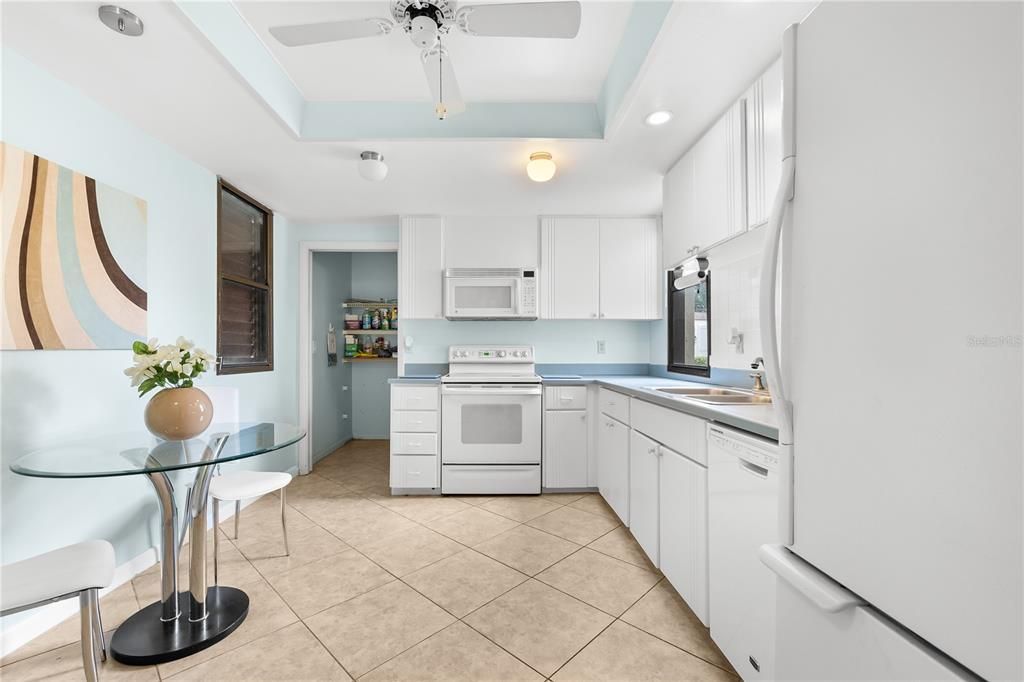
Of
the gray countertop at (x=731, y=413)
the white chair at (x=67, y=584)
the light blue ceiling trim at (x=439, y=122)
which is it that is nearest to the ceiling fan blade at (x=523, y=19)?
the light blue ceiling trim at (x=439, y=122)

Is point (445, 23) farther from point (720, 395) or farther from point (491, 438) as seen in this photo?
point (491, 438)

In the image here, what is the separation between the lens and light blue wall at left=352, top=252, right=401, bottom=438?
214 inches

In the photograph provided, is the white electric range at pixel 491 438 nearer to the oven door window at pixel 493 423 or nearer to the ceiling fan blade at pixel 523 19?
the oven door window at pixel 493 423

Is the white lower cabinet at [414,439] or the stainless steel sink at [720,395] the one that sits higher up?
the stainless steel sink at [720,395]

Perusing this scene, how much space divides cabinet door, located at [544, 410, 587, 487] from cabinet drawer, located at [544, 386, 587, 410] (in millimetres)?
46

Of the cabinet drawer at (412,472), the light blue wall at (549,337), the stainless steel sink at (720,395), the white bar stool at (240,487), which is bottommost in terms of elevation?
the cabinet drawer at (412,472)

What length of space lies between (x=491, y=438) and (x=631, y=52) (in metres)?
2.57

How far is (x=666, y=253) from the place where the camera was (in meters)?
2.64

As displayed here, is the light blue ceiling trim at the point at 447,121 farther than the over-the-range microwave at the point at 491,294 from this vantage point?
No

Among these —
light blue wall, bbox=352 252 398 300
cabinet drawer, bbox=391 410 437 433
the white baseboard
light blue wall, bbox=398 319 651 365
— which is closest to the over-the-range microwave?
light blue wall, bbox=398 319 651 365

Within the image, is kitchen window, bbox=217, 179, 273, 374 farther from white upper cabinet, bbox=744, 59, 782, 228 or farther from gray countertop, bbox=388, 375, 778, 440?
white upper cabinet, bbox=744, 59, 782, 228

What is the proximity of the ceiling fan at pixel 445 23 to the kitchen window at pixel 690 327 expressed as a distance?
1.54 m

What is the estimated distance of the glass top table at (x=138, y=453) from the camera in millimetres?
1429

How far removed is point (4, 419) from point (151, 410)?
522 mm
